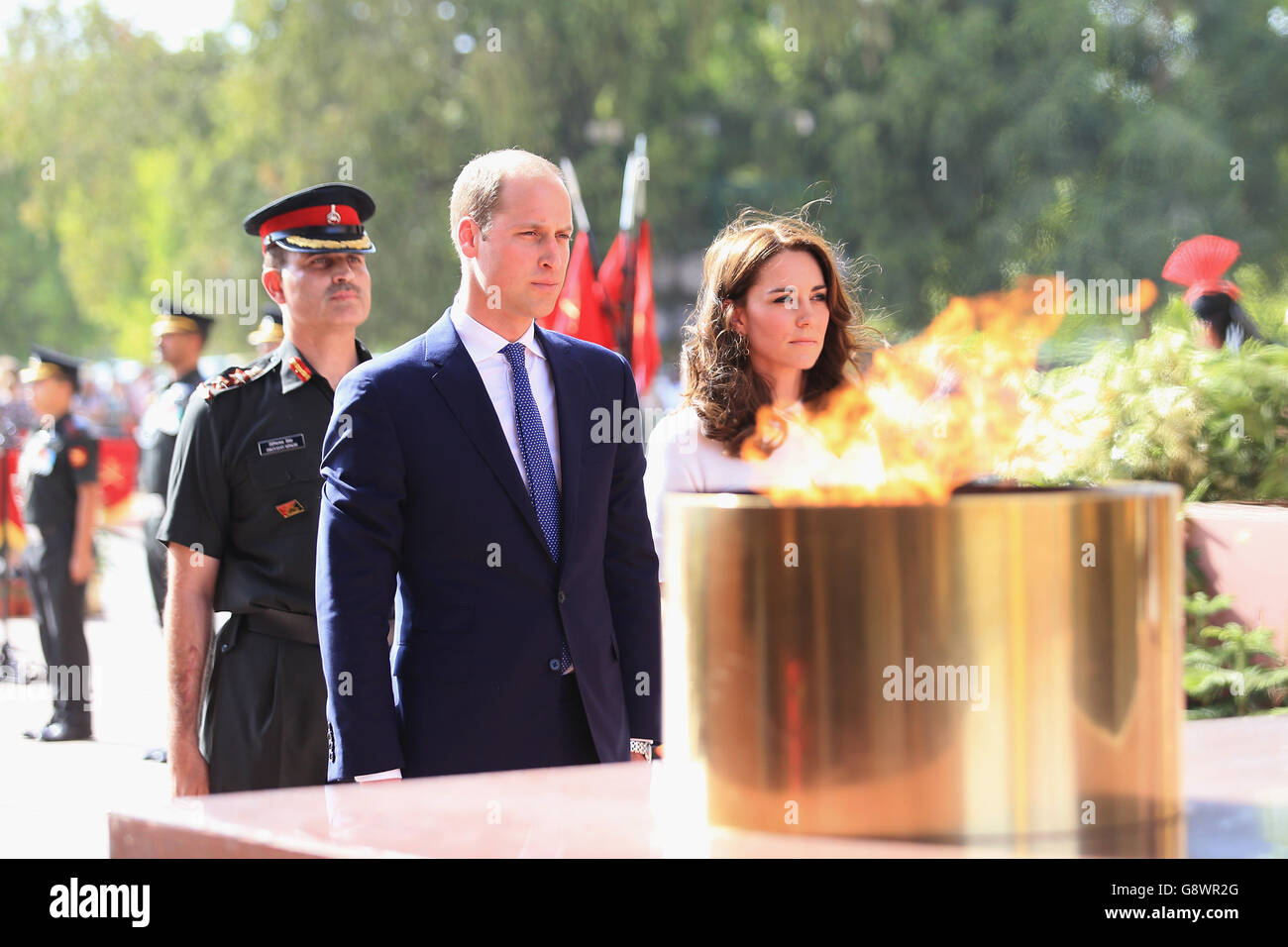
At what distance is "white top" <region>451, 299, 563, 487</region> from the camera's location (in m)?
3.29

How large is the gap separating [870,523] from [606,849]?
52 centimetres

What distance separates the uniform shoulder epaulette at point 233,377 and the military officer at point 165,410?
14.5 ft

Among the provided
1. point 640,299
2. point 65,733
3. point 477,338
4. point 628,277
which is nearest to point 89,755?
point 65,733

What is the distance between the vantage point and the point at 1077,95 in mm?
26641

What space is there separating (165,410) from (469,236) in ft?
19.1

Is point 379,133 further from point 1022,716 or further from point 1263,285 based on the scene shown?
point 1022,716

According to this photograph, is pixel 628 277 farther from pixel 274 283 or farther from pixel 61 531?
pixel 274 283

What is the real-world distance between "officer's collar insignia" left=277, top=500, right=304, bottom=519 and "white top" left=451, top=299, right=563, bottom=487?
2.66 feet

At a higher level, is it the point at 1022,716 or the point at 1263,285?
the point at 1263,285

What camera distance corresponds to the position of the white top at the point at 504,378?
10.8ft

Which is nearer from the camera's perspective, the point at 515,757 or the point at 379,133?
the point at 515,757

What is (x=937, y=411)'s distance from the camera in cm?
258
